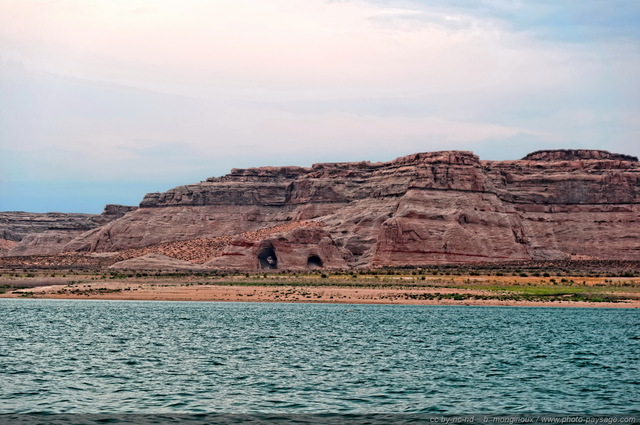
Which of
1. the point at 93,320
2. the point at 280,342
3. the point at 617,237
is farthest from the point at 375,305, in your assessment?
the point at 617,237

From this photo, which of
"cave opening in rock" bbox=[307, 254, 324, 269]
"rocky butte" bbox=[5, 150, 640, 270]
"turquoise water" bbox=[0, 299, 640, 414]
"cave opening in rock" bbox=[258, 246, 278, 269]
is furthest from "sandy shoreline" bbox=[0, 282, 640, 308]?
"cave opening in rock" bbox=[258, 246, 278, 269]

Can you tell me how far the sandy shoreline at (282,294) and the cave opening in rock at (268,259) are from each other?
3815cm

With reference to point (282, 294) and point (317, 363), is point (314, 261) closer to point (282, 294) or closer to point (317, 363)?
point (282, 294)

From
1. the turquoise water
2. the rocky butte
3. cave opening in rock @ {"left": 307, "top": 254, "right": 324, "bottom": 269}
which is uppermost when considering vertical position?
the rocky butte

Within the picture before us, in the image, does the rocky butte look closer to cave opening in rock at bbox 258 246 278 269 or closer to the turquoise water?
cave opening in rock at bbox 258 246 278 269

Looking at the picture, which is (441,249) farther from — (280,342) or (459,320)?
Result: (280,342)

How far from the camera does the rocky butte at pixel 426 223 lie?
139m

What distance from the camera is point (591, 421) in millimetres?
27172

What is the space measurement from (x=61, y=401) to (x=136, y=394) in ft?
8.89

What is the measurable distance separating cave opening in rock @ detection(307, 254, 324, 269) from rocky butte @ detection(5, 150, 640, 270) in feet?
0.67

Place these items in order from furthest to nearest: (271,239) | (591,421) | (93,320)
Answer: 1. (271,239)
2. (93,320)
3. (591,421)

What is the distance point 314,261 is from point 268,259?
8030mm

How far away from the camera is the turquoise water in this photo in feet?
100.0

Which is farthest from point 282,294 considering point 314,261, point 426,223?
point 426,223
